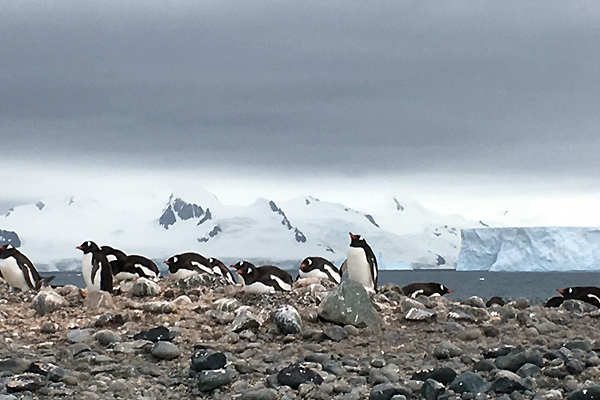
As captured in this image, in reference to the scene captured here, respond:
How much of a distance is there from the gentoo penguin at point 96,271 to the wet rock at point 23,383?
450 cm

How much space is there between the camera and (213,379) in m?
7.35

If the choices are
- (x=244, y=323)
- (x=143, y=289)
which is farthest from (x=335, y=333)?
(x=143, y=289)

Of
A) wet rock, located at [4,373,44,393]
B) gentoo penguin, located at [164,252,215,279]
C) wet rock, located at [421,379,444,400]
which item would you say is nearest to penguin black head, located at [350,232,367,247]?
gentoo penguin, located at [164,252,215,279]

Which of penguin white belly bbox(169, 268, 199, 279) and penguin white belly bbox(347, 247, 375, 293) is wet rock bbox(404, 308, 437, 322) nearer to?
penguin white belly bbox(347, 247, 375, 293)

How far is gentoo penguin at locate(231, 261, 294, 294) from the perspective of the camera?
11062 mm

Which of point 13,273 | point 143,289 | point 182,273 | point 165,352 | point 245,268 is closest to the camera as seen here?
point 165,352

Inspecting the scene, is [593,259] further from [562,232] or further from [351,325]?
[351,325]

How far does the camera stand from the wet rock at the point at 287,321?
8789 mm

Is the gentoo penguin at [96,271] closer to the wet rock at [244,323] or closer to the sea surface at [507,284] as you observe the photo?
the wet rock at [244,323]

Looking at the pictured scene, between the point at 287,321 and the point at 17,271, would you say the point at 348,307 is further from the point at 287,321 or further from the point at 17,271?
the point at 17,271

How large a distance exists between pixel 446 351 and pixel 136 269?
6978 millimetres

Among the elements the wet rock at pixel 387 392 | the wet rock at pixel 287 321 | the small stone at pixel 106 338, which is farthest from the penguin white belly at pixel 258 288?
the wet rock at pixel 387 392

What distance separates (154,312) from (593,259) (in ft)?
288

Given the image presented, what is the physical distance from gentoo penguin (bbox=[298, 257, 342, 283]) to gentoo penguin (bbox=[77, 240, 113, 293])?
3505mm
